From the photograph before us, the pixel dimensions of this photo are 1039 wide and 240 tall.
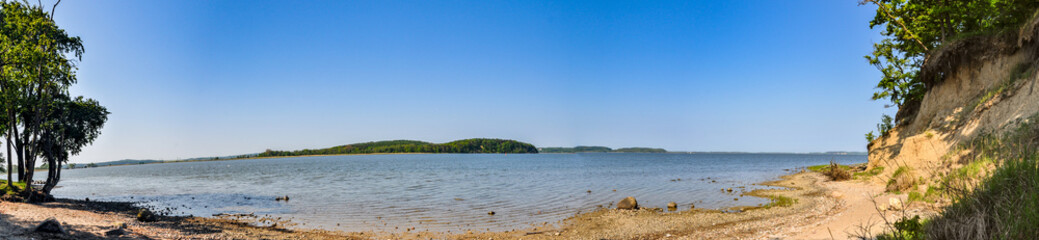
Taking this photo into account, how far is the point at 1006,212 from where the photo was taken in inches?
202

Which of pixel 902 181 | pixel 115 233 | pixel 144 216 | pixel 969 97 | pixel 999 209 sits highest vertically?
pixel 969 97

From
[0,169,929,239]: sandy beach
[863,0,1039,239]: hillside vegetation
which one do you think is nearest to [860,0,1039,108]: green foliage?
[863,0,1039,239]: hillside vegetation

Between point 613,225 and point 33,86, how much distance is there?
28.2m

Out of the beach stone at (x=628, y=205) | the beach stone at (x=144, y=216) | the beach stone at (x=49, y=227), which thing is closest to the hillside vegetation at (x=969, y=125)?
the beach stone at (x=628, y=205)

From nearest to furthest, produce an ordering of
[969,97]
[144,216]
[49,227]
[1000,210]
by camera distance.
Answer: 1. [1000,210]
2. [49,227]
3. [144,216]
4. [969,97]

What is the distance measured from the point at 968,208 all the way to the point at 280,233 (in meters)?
19.0

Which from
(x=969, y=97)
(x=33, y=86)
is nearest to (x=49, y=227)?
(x=33, y=86)

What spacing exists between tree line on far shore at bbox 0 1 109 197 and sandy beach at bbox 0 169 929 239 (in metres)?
5.15

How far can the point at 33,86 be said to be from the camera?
20.7m

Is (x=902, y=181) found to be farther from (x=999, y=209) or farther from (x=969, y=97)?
(x=999, y=209)

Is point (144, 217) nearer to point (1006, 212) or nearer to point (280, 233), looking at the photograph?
point (280, 233)

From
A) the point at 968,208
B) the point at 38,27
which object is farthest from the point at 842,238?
the point at 38,27

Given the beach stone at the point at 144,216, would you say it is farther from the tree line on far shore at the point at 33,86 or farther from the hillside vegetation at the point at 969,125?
the hillside vegetation at the point at 969,125

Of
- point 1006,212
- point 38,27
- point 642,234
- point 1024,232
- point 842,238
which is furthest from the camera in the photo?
point 38,27
